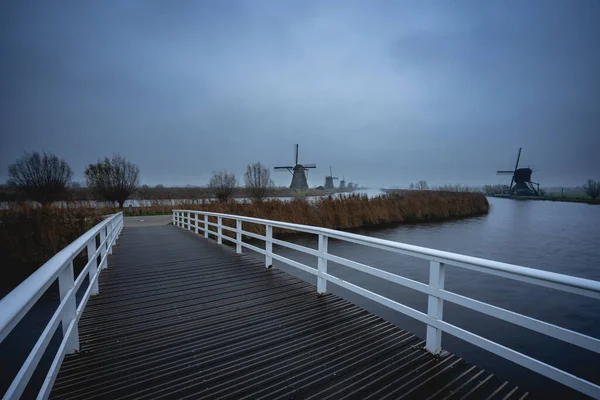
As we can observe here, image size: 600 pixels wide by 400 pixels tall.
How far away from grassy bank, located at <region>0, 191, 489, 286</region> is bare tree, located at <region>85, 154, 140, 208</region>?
4.83 m

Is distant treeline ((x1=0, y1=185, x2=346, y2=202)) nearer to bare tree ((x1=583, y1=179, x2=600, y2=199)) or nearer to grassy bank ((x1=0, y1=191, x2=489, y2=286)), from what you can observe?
grassy bank ((x1=0, y1=191, x2=489, y2=286))

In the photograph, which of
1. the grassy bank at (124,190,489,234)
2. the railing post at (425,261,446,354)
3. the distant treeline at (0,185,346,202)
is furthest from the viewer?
the distant treeline at (0,185,346,202)

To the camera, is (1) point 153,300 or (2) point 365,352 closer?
(2) point 365,352

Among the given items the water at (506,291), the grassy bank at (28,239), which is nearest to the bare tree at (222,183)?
the water at (506,291)

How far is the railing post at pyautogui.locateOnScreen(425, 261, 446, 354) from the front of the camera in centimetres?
264

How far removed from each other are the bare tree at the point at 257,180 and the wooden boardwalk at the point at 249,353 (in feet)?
96.1

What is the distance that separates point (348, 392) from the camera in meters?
2.25

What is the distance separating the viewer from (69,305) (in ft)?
8.61

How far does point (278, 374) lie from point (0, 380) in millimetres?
4749

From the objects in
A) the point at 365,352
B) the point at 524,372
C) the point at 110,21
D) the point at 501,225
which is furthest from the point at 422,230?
the point at 110,21

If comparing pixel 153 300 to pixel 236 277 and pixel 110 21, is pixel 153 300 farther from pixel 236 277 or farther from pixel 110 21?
pixel 110 21

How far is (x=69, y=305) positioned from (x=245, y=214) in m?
13.8

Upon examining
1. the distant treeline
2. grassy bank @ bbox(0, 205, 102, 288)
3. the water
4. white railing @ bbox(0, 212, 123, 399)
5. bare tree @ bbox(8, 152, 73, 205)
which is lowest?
the water

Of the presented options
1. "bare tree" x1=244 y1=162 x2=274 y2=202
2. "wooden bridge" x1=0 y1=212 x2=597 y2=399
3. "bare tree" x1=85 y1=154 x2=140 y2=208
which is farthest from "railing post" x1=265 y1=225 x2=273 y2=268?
"bare tree" x1=85 y1=154 x2=140 y2=208
